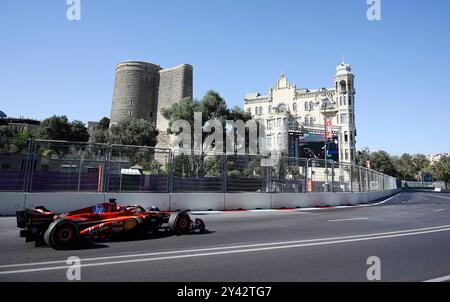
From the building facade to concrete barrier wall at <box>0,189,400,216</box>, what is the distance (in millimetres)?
48508

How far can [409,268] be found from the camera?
196 inches

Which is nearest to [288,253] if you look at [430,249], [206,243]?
[206,243]

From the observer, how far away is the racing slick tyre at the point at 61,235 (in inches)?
234

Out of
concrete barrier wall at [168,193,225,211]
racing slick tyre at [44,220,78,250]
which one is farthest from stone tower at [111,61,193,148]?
racing slick tyre at [44,220,78,250]

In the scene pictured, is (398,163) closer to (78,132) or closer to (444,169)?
(444,169)

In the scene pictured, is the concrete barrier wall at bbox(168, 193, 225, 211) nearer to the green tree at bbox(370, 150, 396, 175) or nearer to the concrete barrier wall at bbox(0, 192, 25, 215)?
the concrete barrier wall at bbox(0, 192, 25, 215)

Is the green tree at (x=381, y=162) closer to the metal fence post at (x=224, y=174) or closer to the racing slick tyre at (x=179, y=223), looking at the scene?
the metal fence post at (x=224, y=174)

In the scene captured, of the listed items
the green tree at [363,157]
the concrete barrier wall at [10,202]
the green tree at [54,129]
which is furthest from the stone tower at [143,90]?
the concrete barrier wall at [10,202]

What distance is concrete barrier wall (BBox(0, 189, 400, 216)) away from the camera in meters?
11.1

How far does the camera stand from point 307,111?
8731cm

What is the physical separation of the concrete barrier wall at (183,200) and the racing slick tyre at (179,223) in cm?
551

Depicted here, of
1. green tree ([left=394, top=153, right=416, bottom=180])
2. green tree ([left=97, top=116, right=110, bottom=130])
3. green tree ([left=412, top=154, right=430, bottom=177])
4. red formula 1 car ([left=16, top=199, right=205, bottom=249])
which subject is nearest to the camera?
red formula 1 car ([left=16, top=199, right=205, bottom=249])
